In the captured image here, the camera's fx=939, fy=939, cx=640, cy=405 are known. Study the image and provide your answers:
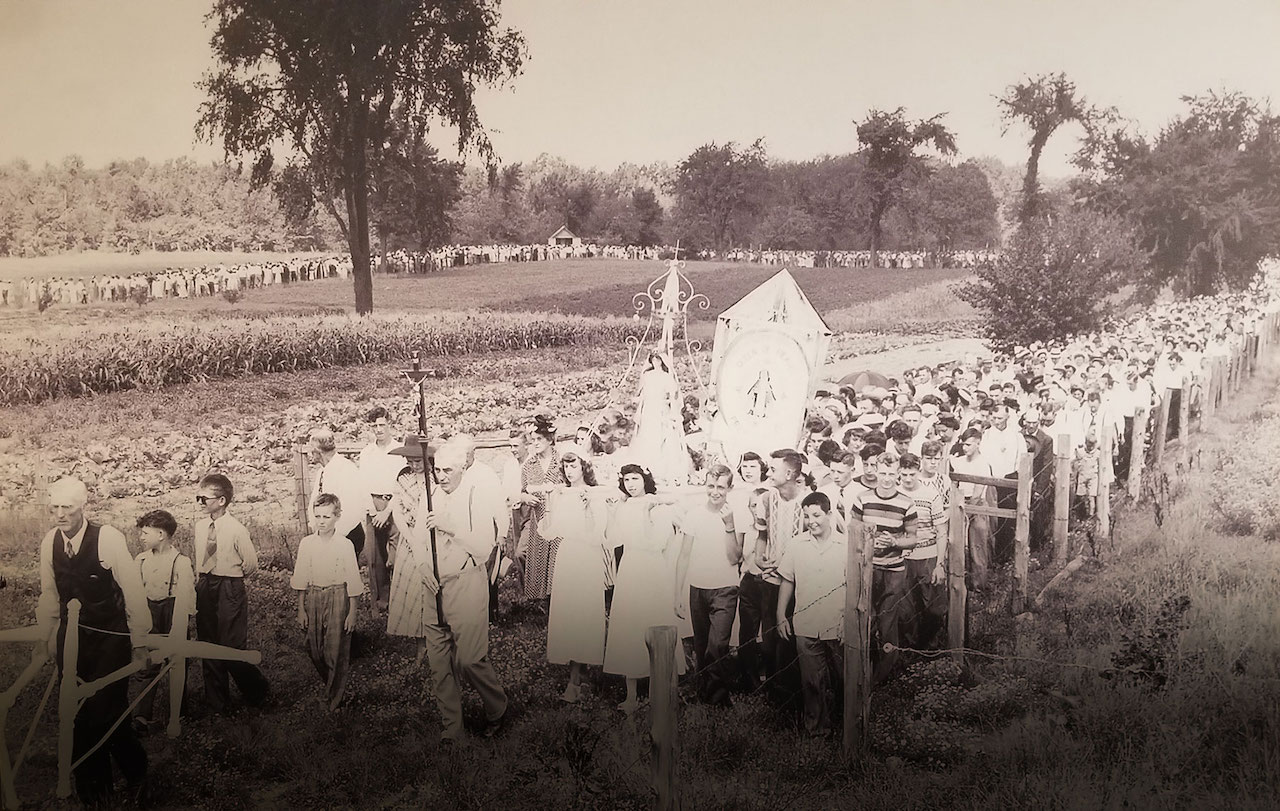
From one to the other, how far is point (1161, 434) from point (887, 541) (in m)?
1.83

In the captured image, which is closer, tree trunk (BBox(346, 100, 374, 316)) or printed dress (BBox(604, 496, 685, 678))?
printed dress (BBox(604, 496, 685, 678))

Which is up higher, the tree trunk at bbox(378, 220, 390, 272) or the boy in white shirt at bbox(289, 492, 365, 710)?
the tree trunk at bbox(378, 220, 390, 272)

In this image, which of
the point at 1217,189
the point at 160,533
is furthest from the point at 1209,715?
the point at 160,533

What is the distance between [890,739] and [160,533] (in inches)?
157

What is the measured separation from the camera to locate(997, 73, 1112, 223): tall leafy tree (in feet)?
16.4

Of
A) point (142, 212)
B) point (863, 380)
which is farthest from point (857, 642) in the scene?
point (142, 212)

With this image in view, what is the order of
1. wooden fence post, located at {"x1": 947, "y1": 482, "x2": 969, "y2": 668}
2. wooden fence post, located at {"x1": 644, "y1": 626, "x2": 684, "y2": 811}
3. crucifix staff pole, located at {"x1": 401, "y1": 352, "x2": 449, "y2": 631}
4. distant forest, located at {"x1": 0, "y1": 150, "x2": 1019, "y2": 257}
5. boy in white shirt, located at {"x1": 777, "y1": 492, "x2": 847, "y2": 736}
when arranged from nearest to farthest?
wooden fence post, located at {"x1": 644, "y1": 626, "x2": 684, "y2": 811} < wooden fence post, located at {"x1": 947, "y1": 482, "x2": 969, "y2": 668} < boy in white shirt, located at {"x1": 777, "y1": 492, "x2": 847, "y2": 736} < crucifix staff pole, located at {"x1": 401, "y1": 352, "x2": 449, "y2": 631} < distant forest, located at {"x1": 0, "y1": 150, "x2": 1019, "y2": 257}

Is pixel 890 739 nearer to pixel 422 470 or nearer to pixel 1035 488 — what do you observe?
pixel 1035 488

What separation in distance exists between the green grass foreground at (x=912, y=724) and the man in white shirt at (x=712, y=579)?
218 mm

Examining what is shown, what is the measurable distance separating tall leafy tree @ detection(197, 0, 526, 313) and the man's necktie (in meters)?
1.44

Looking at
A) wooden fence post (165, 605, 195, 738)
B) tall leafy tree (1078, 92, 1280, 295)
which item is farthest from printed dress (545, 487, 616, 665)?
tall leafy tree (1078, 92, 1280, 295)

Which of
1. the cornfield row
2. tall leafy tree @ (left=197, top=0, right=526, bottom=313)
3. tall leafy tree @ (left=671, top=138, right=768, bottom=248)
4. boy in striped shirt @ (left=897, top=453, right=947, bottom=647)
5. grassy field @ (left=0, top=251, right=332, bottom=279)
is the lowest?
boy in striped shirt @ (left=897, top=453, right=947, bottom=647)

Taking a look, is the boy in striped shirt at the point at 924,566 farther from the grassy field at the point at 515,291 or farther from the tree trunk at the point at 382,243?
the tree trunk at the point at 382,243

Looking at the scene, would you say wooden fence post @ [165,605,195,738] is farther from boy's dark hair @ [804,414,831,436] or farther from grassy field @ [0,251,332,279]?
boy's dark hair @ [804,414,831,436]
